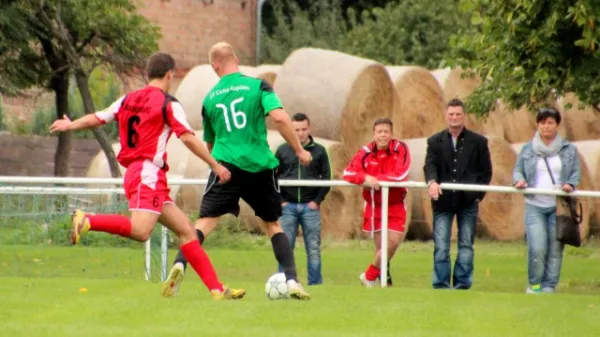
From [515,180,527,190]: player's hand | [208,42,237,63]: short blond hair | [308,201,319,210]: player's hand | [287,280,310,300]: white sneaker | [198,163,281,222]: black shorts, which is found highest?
[208,42,237,63]: short blond hair

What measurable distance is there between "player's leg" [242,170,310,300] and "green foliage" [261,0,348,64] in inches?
1419

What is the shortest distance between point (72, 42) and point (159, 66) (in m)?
14.9

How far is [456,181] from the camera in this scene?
52.7 ft

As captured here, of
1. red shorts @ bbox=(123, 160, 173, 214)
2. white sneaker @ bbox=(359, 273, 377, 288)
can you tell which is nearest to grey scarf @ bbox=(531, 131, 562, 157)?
white sneaker @ bbox=(359, 273, 377, 288)

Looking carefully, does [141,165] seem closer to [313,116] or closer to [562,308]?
[562,308]

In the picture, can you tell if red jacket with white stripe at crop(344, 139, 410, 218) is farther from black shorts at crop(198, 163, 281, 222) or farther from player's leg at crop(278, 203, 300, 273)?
black shorts at crop(198, 163, 281, 222)

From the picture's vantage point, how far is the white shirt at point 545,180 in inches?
611

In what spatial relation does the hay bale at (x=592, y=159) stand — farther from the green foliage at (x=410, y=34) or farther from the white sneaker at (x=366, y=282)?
the green foliage at (x=410, y=34)

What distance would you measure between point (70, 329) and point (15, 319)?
2.77 feet

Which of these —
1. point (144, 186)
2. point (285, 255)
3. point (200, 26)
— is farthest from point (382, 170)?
point (200, 26)

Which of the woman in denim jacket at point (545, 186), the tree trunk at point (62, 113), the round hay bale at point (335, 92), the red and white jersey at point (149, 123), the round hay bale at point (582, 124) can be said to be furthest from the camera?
the round hay bale at point (582, 124)

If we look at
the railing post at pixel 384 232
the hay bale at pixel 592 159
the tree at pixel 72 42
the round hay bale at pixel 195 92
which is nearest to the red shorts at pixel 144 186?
the railing post at pixel 384 232

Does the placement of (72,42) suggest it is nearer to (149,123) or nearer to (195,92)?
(195,92)

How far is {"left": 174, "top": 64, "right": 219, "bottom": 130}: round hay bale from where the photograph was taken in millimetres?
27422
